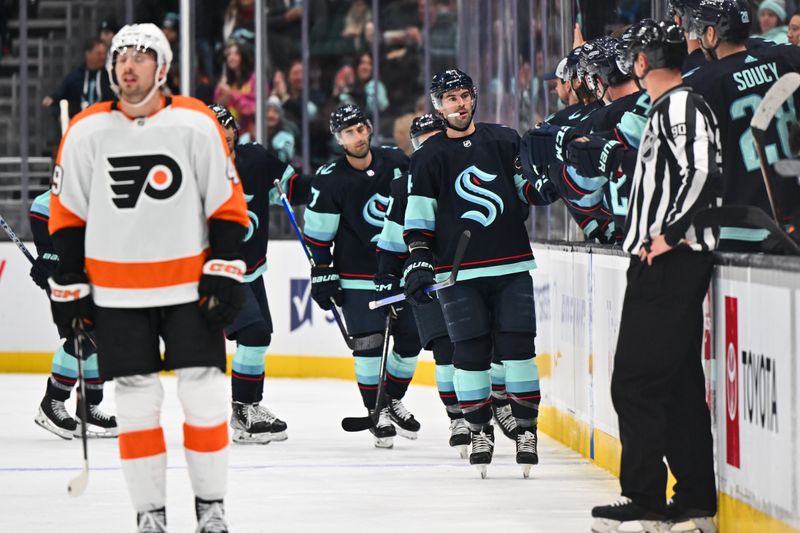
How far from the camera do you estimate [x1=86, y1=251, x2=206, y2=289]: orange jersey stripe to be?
3.65m

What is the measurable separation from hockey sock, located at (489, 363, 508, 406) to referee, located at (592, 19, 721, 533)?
2.05 m

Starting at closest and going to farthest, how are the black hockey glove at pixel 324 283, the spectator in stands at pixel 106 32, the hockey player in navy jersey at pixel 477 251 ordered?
the hockey player in navy jersey at pixel 477 251 < the black hockey glove at pixel 324 283 < the spectator in stands at pixel 106 32

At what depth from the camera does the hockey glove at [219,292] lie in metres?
3.65

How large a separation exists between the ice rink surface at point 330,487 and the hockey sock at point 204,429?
22.0 inches

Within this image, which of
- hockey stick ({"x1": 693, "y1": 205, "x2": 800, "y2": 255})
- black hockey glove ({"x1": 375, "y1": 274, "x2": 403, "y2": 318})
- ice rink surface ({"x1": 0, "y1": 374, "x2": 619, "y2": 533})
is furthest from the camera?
black hockey glove ({"x1": 375, "y1": 274, "x2": 403, "y2": 318})

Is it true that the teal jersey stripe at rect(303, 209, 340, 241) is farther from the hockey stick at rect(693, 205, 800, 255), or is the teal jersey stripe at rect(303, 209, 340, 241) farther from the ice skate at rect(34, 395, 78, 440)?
the hockey stick at rect(693, 205, 800, 255)

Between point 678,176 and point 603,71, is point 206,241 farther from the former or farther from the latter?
point 603,71

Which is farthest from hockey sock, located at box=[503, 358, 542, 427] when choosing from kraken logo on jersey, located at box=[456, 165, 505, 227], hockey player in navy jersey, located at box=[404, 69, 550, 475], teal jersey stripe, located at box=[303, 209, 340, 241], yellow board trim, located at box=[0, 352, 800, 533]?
teal jersey stripe, located at box=[303, 209, 340, 241]

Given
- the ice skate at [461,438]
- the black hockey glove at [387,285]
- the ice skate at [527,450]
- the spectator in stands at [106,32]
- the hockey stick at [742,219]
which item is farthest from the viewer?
the spectator in stands at [106,32]

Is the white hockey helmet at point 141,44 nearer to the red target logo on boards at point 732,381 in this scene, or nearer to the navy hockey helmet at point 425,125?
the red target logo on boards at point 732,381

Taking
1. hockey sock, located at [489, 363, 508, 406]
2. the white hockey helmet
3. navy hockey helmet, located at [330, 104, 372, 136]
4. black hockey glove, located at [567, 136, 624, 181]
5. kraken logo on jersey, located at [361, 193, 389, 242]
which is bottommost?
hockey sock, located at [489, 363, 508, 406]

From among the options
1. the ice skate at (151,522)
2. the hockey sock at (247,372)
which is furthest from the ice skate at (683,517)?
the hockey sock at (247,372)

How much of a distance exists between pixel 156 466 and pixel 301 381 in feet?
19.2

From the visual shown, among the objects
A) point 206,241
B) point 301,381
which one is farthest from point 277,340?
point 206,241
